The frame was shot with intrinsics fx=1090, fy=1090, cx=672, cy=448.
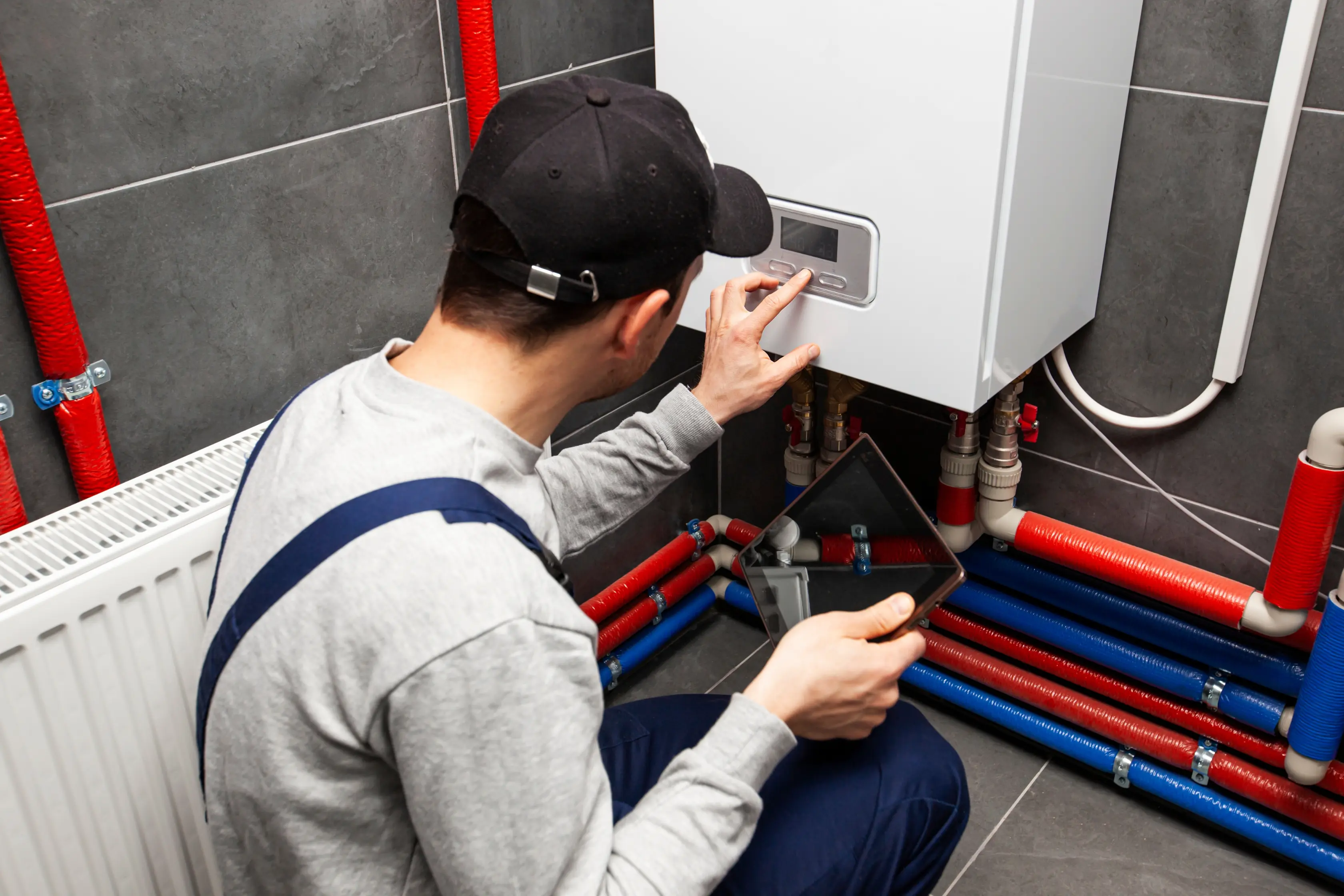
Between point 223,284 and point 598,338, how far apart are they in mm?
490

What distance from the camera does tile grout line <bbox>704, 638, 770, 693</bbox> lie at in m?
1.68

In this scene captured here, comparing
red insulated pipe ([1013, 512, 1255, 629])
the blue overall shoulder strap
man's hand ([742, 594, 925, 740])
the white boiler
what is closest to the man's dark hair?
the blue overall shoulder strap

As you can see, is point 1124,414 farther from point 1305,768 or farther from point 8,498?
point 8,498

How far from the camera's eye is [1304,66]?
3.51 ft

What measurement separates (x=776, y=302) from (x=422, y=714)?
23.8 inches

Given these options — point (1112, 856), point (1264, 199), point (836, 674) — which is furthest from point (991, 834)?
point (1264, 199)

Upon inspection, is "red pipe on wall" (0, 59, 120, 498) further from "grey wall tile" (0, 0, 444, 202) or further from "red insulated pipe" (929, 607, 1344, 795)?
"red insulated pipe" (929, 607, 1344, 795)

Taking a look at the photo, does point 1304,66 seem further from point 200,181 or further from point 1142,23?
point 200,181

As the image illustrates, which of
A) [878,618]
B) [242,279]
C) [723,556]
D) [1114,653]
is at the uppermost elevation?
[242,279]

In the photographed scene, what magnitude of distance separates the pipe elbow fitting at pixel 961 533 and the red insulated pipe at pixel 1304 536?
355 millimetres

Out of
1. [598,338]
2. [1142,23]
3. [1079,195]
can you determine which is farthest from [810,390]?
[598,338]

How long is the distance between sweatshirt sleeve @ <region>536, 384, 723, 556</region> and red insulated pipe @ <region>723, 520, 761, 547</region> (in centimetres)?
67

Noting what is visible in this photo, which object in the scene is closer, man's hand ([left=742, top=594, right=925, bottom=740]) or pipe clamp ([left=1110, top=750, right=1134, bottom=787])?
man's hand ([left=742, top=594, right=925, bottom=740])

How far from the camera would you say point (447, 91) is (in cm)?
123
